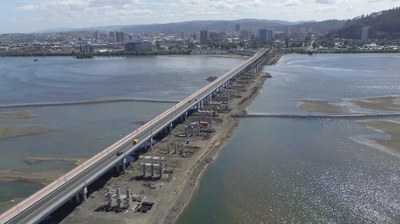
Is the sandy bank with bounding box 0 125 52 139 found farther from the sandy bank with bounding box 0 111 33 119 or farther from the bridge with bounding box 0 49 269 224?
the bridge with bounding box 0 49 269 224

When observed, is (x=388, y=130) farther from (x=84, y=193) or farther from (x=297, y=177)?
(x=84, y=193)

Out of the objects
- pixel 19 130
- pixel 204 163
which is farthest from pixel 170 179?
pixel 19 130

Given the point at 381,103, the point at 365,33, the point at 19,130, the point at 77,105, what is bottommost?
the point at 19,130

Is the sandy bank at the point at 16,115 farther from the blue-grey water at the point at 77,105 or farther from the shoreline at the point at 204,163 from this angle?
the shoreline at the point at 204,163

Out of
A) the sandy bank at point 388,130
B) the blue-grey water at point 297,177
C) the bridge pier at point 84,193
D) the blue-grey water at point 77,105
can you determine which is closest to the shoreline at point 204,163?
the blue-grey water at point 297,177

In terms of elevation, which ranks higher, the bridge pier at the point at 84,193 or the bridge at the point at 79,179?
the bridge at the point at 79,179

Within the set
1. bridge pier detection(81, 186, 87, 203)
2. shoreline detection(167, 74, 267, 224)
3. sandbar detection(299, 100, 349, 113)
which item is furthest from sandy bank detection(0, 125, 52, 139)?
sandbar detection(299, 100, 349, 113)
